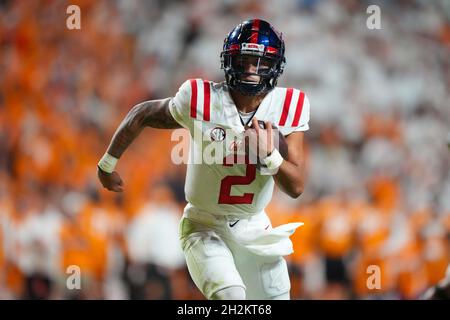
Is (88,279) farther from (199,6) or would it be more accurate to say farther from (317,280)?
(199,6)

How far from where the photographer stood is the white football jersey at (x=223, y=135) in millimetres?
2393

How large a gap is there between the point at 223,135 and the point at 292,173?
28 centimetres

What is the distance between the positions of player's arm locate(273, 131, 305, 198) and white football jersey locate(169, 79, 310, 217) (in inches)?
3.0

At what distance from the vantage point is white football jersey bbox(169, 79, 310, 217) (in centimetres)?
239

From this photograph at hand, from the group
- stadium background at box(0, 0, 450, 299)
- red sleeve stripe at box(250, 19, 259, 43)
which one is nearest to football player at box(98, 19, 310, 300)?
red sleeve stripe at box(250, 19, 259, 43)

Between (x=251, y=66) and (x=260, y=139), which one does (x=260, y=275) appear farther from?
(x=251, y=66)

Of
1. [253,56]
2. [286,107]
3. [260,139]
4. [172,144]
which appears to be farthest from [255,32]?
[172,144]

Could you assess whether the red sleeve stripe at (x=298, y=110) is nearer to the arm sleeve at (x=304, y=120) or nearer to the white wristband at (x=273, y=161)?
the arm sleeve at (x=304, y=120)

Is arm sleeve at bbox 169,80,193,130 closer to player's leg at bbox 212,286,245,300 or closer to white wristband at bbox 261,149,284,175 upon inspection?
white wristband at bbox 261,149,284,175

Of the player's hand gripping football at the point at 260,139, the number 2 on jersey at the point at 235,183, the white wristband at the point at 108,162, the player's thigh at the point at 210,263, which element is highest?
the player's hand gripping football at the point at 260,139

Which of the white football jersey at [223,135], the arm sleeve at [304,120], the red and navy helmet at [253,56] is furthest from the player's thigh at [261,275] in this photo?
the red and navy helmet at [253,56]

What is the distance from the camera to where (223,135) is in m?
2.39

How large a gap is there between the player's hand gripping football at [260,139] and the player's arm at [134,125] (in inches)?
15.3
